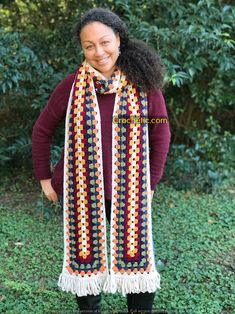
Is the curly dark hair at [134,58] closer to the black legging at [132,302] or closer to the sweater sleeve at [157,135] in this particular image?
the sweater sleeve at [157,135]

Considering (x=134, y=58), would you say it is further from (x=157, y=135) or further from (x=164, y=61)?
(x=164, y=61)

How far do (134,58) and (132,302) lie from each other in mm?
1262

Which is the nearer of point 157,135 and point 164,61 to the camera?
point 157,135

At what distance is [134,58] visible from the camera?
2.14 m

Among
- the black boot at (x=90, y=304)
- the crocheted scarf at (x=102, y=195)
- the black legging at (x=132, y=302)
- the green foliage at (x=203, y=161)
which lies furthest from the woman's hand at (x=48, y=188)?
the green foliage at (x=203, y=161)

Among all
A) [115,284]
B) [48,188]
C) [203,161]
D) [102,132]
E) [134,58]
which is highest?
[134,58]

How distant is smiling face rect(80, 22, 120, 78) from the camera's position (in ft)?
6.64

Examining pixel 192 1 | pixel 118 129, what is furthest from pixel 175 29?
pixel 118 129

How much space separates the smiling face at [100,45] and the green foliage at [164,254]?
1475 millimetres

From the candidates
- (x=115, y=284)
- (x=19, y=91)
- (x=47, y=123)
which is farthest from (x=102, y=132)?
(x=19, y=91)

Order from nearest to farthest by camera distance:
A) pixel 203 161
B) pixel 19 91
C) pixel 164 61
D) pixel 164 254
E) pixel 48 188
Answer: pixel 48 188 < pixel 164 254 < pixel 164 61 < pixel 19 91 < pixel 203 161

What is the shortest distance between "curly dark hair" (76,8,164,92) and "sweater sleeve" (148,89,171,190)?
0.23 ft

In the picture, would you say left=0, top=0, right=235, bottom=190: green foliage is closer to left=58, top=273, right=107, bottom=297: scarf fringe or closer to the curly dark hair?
the curly dark hair

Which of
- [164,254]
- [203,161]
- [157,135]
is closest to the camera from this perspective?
[157,135]
